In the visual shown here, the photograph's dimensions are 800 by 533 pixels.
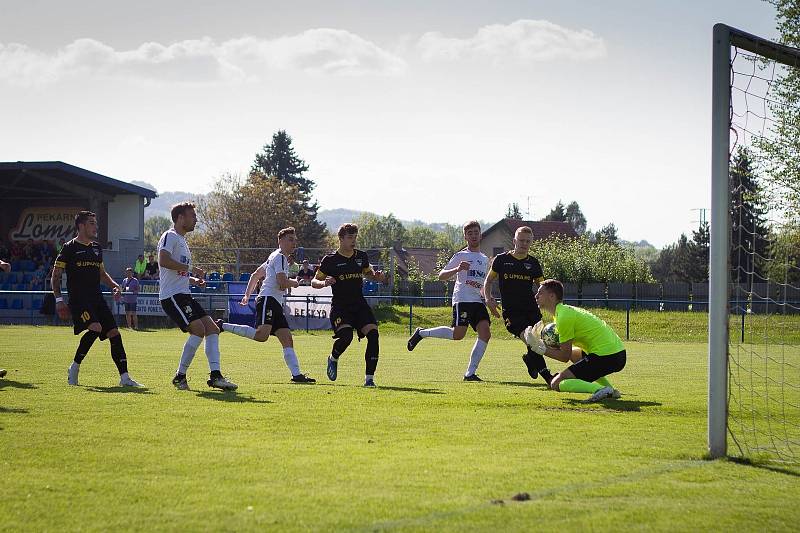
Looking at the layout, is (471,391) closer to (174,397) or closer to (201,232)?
(174,397)

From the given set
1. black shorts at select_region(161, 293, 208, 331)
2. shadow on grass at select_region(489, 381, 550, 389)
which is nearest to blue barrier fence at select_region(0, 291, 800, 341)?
shadow on grass at select_region(489, 381, 550, 389)

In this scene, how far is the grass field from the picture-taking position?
16.4ft

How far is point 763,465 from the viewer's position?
21.9ft

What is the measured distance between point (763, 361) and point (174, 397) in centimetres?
1262

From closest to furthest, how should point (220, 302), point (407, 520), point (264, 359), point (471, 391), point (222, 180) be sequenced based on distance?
point (407, 520)
point (471, 391)
point (264, 359)
point (220, 302)
point (222, 180)

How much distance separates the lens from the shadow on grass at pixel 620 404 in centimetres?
976

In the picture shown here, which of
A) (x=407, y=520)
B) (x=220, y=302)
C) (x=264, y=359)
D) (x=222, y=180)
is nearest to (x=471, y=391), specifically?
(x=407, y=520)

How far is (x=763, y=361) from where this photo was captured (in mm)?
18203

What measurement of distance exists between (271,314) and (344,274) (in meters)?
1.31

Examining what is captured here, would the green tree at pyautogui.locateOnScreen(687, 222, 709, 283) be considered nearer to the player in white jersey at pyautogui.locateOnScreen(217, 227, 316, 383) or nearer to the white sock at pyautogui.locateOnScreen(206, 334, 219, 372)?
the player in white jersey at pyautogui.locateOnScreen(217, 227, 316, 383)

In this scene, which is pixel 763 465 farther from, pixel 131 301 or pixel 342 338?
pixel 131 301

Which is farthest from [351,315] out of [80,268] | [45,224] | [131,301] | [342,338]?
[45,224]

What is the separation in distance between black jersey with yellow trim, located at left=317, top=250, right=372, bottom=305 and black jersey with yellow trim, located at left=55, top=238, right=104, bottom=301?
118 inches

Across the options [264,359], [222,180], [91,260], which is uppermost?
[222,180]
